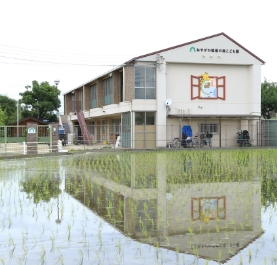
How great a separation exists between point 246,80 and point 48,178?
72.1ft

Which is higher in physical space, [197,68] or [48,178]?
[197,68]

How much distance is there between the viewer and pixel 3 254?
19.1 ft

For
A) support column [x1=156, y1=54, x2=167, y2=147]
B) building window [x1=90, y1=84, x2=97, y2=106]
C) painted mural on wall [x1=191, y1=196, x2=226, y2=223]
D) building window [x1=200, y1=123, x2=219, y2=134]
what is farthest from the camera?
building window [x1=90, y1=84, x2=97, y2=106]

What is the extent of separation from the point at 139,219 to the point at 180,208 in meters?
1.22

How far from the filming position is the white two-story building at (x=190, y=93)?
29984 mm

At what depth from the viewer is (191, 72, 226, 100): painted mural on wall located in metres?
31.2

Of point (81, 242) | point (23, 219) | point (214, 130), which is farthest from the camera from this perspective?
point (214, 130)

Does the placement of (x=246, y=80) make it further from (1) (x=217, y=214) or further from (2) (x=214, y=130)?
(1) (x=217, y=214)

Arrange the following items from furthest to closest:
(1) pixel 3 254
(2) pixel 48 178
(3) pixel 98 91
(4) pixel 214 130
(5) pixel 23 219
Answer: (3) pixel 98 91 → (4) pixel 214 130 → (2) pixel 48 178 → (5) pixel 23 219 → (1) pixel 3 254

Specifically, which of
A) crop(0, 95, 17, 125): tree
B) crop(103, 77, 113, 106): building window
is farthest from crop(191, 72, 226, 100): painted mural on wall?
crop(0, 95, 17, 125): tree

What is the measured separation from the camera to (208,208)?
865cm

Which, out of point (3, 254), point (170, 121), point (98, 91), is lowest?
point (3, 254)

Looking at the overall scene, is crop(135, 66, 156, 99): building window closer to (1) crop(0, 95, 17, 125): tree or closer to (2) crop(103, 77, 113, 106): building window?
(2) crop(103, 77, 113, 106): building window

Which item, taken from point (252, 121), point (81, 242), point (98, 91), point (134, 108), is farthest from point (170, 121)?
point (81, 242)
